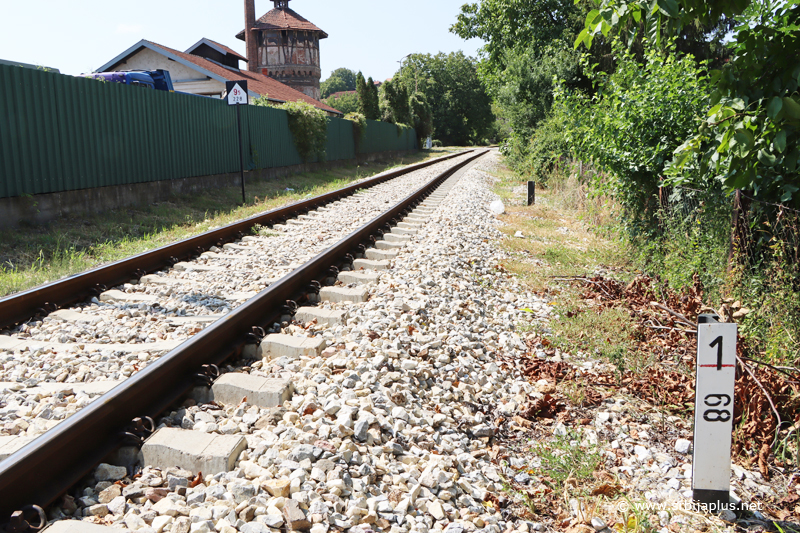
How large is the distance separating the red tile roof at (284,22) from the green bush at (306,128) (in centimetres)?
3717

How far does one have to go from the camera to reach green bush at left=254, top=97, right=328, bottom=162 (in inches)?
800

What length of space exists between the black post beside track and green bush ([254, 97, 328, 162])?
16.8 meters

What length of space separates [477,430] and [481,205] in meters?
10.1

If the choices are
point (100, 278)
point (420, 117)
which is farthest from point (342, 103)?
point (100, 278)

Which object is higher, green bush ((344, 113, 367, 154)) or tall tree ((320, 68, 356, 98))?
tall tree ((320, 68, 356, 98))

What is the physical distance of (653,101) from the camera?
624 cm

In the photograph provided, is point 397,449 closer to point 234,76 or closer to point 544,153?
point 544,153

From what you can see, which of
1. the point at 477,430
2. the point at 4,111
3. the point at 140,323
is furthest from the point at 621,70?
the point at 4,111

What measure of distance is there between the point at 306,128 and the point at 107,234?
1278 centimetres

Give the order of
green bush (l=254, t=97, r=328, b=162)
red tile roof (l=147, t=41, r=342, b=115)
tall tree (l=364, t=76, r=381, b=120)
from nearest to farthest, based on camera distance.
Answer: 1. green bush (l=254, t=97, r=328, b=162)
2. red tile roof (l=147, t=41, r=342, b=115)
3. tall tree (l=364, t=76, r=381, b=120)

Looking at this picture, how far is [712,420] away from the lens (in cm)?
263

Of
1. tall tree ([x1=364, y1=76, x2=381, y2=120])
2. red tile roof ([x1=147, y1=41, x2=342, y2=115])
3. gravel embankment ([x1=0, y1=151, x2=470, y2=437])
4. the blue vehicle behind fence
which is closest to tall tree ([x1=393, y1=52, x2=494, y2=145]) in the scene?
tall tree ([x1=364, y1=76, x2=381, y2=120])

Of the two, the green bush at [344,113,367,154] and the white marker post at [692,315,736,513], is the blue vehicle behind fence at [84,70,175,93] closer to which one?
the green bush at [344,113,367,154]

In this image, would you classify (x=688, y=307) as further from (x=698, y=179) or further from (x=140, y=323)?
(x=140, y=323)
